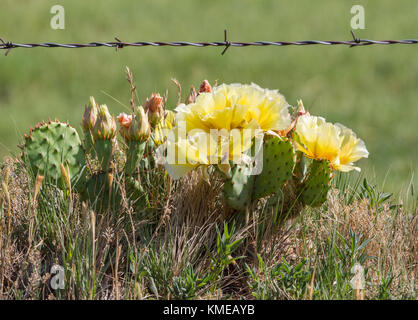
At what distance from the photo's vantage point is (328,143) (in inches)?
108

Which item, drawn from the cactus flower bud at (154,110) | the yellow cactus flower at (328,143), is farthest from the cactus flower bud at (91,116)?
the yellow cactus flower at (328,143)

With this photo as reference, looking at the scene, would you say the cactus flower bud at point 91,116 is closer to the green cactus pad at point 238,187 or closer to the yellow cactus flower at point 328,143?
the green cactus pad at point 238,187

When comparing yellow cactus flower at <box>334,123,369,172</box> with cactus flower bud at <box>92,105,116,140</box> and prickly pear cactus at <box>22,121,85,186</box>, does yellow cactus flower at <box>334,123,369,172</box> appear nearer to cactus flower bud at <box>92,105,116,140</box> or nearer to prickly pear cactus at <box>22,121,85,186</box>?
cactus flower bud at <box>92,105,116,140</box>

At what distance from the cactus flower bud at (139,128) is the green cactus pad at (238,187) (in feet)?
1.30

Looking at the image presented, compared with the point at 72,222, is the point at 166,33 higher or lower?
higher

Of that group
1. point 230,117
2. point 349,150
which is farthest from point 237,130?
point 349,150

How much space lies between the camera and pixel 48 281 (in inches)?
105

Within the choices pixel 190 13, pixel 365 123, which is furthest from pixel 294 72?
pixel 190 13

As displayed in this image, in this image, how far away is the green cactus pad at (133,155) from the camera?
110 inches

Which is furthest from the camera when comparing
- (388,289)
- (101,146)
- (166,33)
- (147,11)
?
(147,11)

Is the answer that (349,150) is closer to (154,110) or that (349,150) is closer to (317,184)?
(317,184)

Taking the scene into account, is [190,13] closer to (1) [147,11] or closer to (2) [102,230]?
(1) [147,11]

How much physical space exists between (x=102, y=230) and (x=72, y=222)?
0.42 feet
